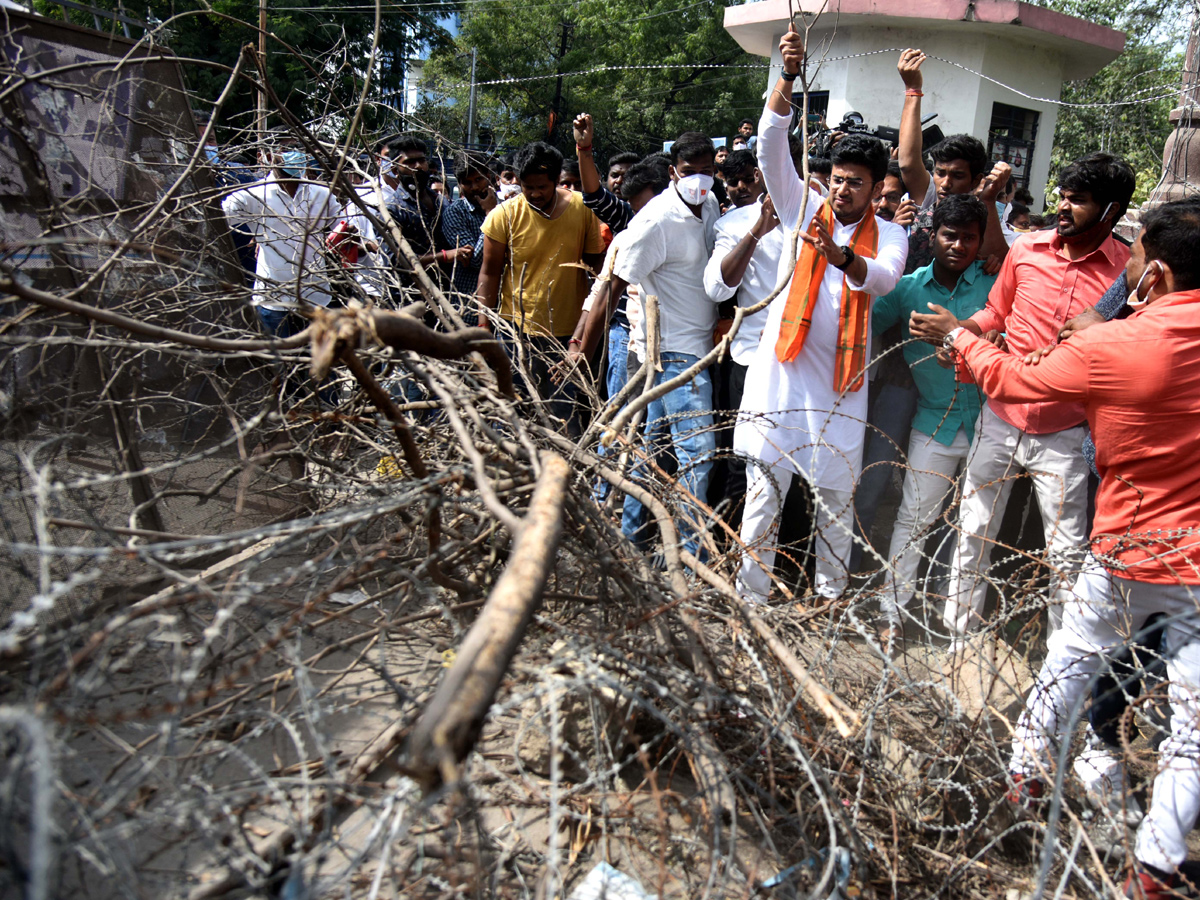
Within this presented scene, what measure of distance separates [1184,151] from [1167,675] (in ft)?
13.2

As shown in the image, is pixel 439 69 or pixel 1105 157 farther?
pixel 439 69

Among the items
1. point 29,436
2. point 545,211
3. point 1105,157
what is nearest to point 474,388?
point 29,436

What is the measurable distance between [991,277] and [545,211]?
2163mm

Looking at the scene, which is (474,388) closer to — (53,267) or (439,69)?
(53,267)

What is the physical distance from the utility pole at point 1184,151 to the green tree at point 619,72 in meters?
20.8

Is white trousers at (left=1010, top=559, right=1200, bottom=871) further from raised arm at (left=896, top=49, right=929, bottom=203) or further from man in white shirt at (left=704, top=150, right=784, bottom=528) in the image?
raised arm at (left=896, top=49, right=929, bottom=203)

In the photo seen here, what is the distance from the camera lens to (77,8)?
3.47 meters

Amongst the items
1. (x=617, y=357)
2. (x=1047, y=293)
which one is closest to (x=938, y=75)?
(x=617, y=357)

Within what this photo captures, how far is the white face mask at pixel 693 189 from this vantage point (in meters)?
3.67

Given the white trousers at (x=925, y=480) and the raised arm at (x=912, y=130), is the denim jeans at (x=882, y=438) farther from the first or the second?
the raised arm at (x=912, y=130)

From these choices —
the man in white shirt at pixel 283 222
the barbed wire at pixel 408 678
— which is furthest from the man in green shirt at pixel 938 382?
the man in white shirt at pixel 283 222

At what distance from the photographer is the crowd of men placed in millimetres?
2207

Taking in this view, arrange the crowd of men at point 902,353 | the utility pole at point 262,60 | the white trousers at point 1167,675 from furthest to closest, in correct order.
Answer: the utility pole at point 262,60, the crowd of men at point 902,353, the white trousers at point 1167,675

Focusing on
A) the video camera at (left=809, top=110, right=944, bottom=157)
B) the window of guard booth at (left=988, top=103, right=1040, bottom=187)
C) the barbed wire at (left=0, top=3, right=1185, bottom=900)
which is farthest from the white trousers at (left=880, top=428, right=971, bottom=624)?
the window of guard booth at (left=988, top=103, right=1040, bottom=187)
